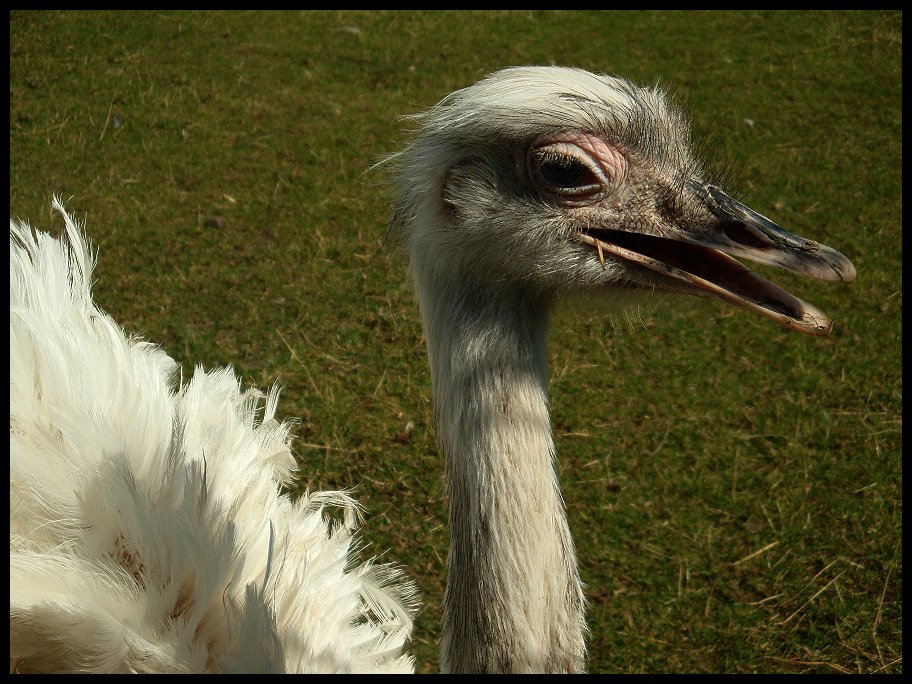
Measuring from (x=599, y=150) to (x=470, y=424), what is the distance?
60 centimetres

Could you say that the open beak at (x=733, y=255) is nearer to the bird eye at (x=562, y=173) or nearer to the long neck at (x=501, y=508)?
the bird eye at (x=562, y=173)

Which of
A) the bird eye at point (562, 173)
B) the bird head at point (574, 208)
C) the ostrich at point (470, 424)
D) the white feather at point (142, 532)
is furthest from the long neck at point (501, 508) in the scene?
the white feather at point (142, 532)

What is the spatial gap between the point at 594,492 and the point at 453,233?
5.53 feet

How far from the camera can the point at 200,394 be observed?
86.7 inches

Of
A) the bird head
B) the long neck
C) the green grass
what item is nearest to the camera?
the long neck

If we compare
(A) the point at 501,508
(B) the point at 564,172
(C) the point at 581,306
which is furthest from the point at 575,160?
(A) the point at 501,508

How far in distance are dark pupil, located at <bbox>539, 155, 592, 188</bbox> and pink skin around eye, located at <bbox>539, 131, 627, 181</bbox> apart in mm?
33

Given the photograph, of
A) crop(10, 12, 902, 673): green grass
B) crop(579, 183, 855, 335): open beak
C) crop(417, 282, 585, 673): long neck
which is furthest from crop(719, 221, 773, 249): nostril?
crop(417, 282, 585, 673): long neck

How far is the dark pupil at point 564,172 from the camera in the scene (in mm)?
1655

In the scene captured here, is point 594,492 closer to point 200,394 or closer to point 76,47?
point 200,394

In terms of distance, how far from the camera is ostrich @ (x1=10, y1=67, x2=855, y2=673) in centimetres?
156

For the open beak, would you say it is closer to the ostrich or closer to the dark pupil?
the ostrich

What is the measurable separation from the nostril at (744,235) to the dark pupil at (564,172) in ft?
0.94

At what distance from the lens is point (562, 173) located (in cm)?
167
